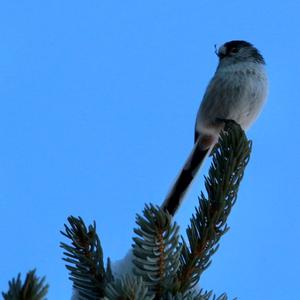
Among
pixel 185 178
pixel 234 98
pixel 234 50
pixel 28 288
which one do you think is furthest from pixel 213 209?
pixel 234 50

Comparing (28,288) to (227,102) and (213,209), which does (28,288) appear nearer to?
(213,209)

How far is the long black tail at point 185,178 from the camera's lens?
8.71 ft

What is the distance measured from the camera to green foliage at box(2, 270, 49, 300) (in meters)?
0.81

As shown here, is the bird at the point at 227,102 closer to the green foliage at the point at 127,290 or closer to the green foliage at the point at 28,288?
the green foliage at the point at 127,290

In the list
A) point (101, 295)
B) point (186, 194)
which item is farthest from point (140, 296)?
point (186, 194)

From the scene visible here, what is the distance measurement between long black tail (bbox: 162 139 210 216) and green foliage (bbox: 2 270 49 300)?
1.20 metres

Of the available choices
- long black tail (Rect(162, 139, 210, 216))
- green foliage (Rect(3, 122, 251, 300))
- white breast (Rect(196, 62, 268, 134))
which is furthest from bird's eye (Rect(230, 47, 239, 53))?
green foliage (Rect(3, 122, 251, 300))

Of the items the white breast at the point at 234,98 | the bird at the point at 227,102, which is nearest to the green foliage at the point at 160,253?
the bird at the point at 227,102

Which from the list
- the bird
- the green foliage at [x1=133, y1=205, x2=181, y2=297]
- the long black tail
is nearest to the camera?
the green foliage at [x1=133, y1=205, x2=181, y2=297]

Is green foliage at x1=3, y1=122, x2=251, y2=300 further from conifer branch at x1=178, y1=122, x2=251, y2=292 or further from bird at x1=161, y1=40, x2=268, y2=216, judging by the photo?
bird at x1=161, y1=40, x2=268, y2=216

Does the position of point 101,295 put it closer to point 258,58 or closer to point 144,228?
point 144,228

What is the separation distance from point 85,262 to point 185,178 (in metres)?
2.30

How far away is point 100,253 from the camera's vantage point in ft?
4.42

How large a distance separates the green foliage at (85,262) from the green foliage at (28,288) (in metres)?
0.48
